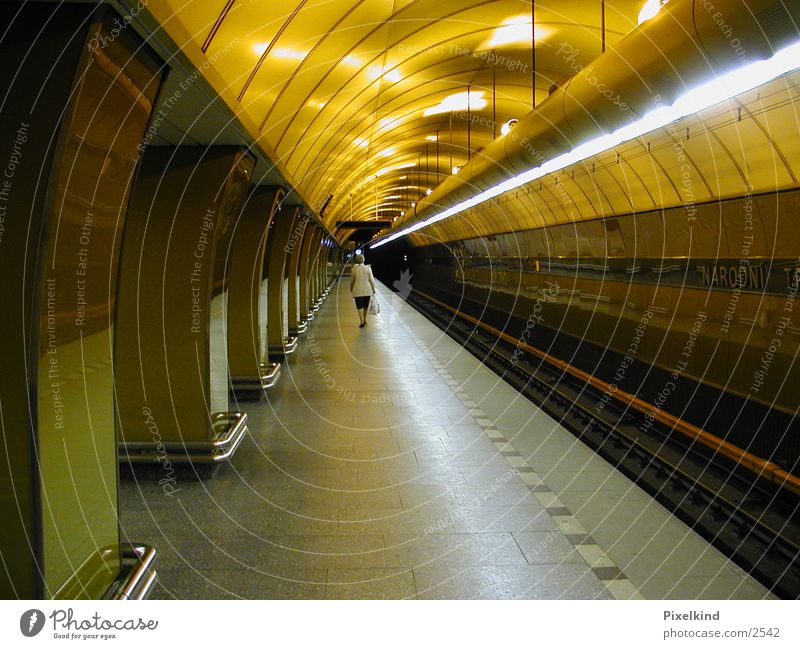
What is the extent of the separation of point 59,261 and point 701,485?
20.5 ft

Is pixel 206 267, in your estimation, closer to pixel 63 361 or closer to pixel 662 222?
pixel 63 361

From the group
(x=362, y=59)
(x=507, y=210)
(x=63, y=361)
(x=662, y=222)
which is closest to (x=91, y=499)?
(x=63, y=361)

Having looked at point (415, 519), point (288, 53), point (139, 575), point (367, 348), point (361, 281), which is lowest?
point (367, 348)

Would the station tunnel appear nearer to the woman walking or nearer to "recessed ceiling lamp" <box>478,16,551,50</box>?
"recessed ceiling lamp" <box>478,16,551,50</box>

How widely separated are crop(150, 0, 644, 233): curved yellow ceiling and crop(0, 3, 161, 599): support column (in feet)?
1.30

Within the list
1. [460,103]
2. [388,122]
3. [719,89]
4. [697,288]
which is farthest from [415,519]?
[388,122]

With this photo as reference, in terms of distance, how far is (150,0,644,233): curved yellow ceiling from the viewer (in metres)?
6.72

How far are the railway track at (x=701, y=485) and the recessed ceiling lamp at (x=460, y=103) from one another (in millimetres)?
5914

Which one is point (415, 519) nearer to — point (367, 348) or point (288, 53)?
point (288, 53)

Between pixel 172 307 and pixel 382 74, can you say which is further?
pixel 382 74

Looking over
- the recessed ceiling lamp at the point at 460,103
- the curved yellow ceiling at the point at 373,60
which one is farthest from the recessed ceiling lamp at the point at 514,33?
the recessed ceiling lamp at the point at 460,103

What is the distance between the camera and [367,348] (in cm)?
1573

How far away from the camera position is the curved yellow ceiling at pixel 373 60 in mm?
6723

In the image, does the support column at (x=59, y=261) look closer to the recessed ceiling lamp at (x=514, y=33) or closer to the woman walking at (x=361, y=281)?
the recessed ceiling lamp at (x=514, y=33)
